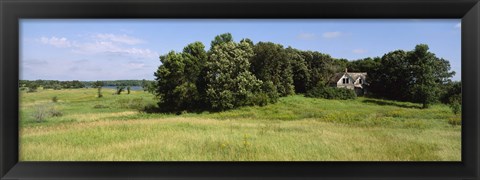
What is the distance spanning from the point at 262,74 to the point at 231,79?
23cm

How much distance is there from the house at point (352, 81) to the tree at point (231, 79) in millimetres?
555

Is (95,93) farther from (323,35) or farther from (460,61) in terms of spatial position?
(460,61)

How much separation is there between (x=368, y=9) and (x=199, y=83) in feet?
4.23

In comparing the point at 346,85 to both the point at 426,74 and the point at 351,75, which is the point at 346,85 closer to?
the point at 351,75

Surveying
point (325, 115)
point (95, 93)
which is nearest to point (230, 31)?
point (325, 115)

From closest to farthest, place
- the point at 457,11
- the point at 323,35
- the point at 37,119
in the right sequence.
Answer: the point at 457,11 → the point at 37,119 → the point at 323,35

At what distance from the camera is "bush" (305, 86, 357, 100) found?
269 centimetres

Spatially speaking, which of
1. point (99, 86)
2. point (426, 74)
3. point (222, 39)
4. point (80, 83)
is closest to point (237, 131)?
point (222, 39)

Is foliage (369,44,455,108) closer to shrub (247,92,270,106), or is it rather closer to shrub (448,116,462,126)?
shrub (448,116,462,126)

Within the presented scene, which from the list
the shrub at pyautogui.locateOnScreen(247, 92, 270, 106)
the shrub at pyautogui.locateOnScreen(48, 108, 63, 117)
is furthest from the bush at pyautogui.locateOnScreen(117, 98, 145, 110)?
the shrub at pyautogui.locateOnScreen(247, 92, 270, 106)

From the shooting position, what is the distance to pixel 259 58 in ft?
8.95

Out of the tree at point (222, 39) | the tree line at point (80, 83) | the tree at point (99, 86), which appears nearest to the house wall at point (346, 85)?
the tree at point (222, 39)

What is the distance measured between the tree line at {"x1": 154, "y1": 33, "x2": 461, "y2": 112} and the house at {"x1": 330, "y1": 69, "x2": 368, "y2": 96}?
3cm

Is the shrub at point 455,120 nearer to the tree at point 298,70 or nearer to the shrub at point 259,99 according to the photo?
the tree at point 298,70
